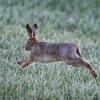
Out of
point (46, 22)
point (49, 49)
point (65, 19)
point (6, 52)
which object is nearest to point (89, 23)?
point (65, 19)

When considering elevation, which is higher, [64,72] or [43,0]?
[43,0]

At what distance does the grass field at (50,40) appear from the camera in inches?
321

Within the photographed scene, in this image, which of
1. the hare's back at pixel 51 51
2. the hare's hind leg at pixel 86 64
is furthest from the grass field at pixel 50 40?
the hare's back at pixel 51 51

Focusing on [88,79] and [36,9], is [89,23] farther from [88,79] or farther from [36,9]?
[88,79]

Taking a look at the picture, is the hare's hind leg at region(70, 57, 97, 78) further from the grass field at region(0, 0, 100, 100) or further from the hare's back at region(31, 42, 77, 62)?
the hare's back at region(31, 42, 77, 62)

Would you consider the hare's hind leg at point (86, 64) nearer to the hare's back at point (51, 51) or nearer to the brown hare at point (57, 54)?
the brown hare at point (57, 54)

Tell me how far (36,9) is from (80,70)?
388 inches

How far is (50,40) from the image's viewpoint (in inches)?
535

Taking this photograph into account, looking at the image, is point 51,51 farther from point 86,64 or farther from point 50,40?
point 50,40

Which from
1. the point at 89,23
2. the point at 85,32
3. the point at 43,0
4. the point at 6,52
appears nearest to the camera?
the point at 6,52

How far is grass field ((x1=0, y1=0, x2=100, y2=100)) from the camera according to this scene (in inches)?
321

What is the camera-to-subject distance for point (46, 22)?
17.2 m

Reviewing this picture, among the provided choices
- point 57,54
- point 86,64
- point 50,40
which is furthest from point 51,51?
point 50,40

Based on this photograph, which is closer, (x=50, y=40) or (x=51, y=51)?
(x=51, y=51)
